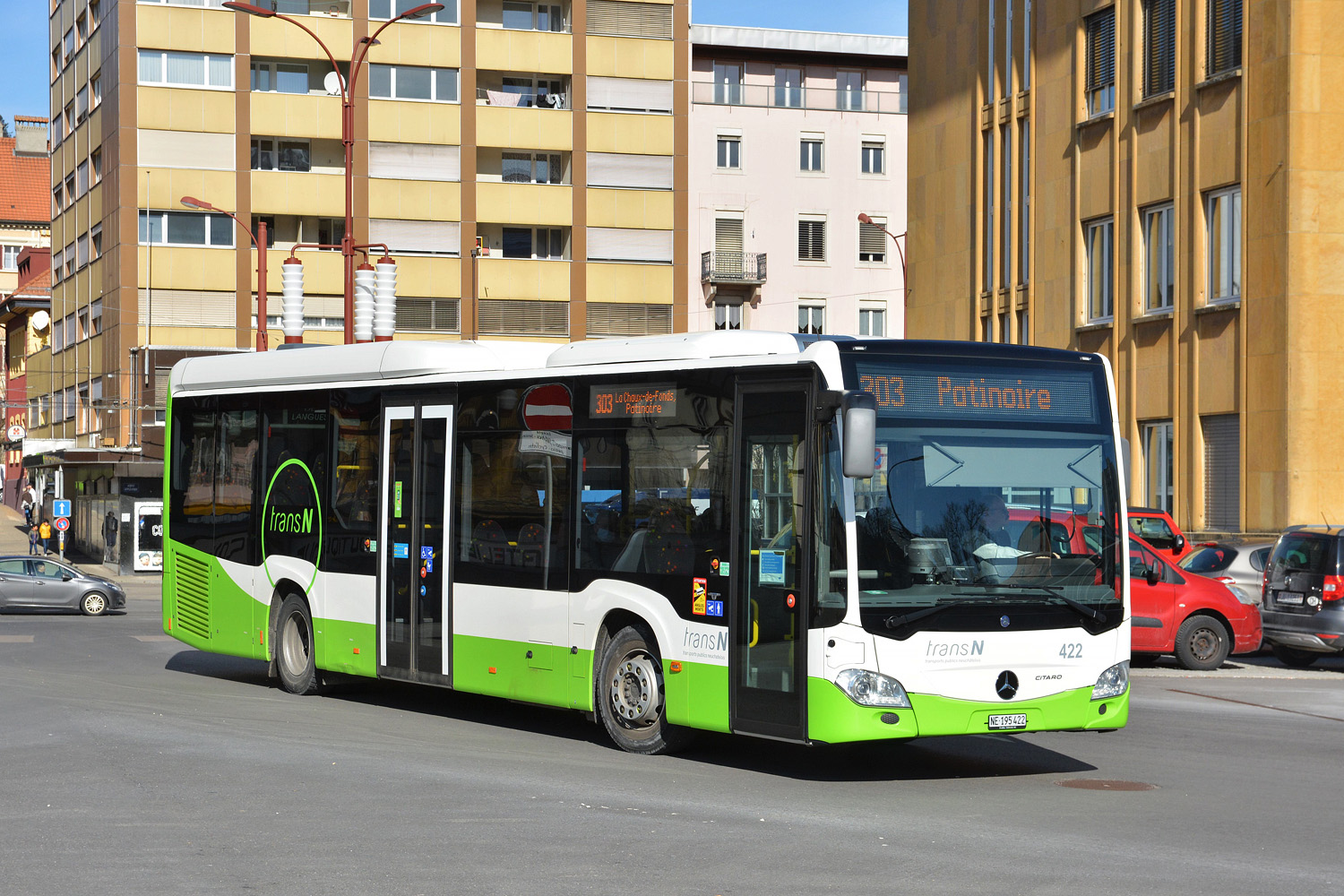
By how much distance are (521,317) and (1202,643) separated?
42.5m

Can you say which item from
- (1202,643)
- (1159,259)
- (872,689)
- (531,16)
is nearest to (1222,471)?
(1159,259)

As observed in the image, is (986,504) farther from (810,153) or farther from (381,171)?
(810,153)

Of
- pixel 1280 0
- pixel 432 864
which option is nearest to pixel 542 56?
pixel 1280 0

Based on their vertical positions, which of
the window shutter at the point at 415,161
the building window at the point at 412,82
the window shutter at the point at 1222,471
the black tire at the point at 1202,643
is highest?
the building window at the point at 412,82

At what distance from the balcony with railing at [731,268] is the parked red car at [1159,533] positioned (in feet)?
144

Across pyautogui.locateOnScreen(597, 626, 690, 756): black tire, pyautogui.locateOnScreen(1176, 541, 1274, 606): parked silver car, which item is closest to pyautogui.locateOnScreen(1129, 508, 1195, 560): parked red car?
pyautogui.locateOnScreen(1176, 541, 1274, 606): parked silver car

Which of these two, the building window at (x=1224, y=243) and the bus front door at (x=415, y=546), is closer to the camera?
the bus front door at (x=415, y=546)

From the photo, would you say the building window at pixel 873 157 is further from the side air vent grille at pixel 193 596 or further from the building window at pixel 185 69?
the side air vent grille at pixel 193 596

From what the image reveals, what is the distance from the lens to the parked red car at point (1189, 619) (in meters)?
19.9

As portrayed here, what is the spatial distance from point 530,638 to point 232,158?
48.0 meters

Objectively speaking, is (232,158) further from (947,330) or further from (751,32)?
(947,330)

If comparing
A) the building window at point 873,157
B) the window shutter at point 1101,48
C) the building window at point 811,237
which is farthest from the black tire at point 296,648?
the building window at point 873,157

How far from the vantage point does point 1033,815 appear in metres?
9.59

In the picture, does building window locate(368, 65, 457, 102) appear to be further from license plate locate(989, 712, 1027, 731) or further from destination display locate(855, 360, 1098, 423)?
license plate locate(989, 712, 1027, 731)
